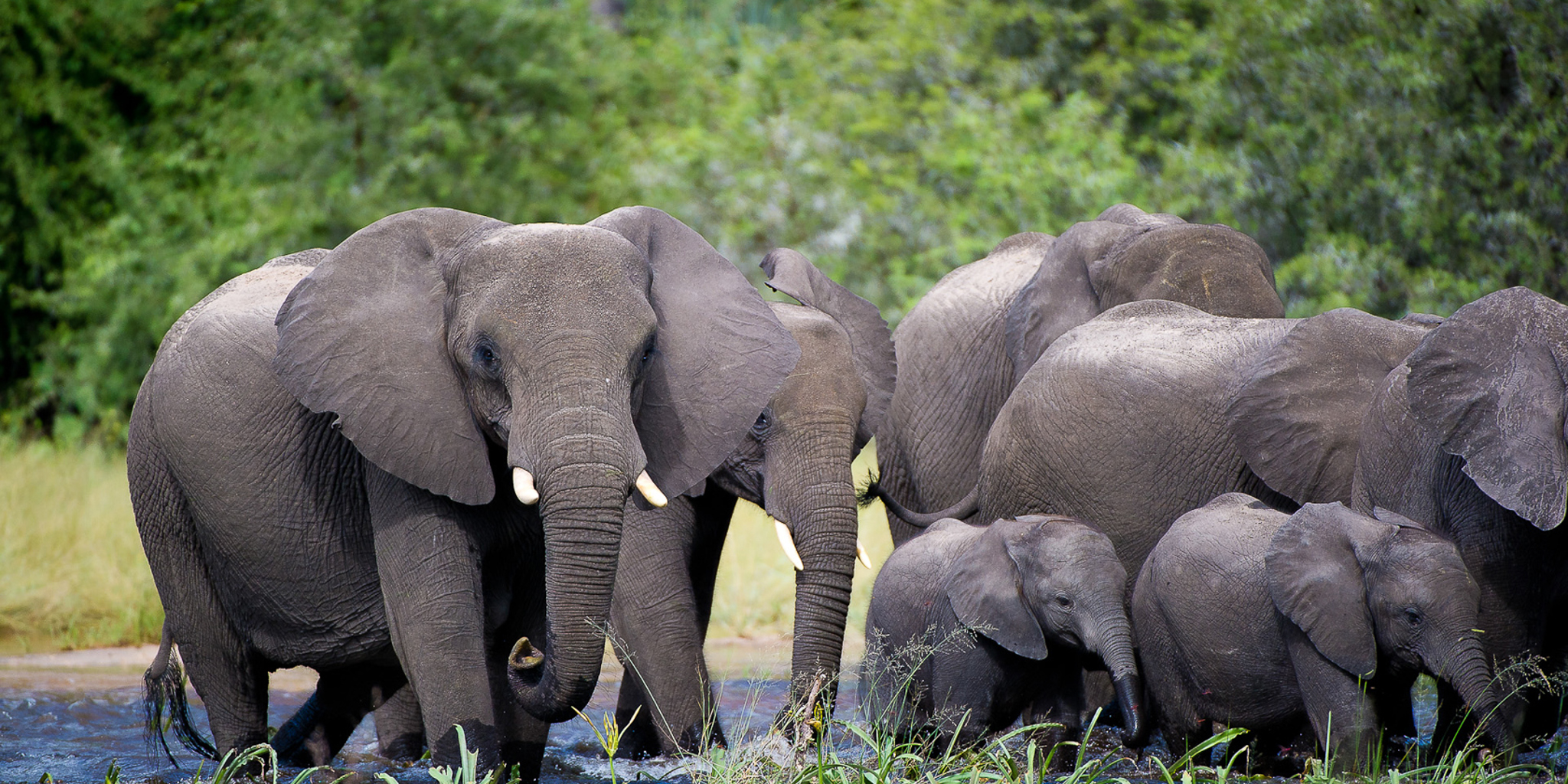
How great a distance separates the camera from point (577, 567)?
4.16 m

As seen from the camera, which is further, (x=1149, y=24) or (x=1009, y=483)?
(x=1149, y=24)

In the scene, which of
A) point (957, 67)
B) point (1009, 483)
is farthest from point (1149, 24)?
point (1009, 483)

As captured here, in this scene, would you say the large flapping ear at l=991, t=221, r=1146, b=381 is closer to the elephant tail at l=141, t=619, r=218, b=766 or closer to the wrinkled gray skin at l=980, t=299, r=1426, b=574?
the wrinkled gray skin at l=980, t=299, r=1426, b=574

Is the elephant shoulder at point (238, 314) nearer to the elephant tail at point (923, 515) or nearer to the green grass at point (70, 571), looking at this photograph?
the elephant tail at point (923, 515)

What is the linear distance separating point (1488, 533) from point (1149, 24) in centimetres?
1116

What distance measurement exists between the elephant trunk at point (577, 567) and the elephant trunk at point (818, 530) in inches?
49.8

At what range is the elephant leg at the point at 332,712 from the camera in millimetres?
6109

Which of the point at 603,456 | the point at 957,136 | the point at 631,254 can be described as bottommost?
the point at 957,136

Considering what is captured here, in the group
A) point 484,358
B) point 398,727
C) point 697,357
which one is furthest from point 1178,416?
point 398,727

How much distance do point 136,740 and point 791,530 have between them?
299 cm

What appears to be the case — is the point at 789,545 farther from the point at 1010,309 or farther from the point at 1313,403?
the point at 1010,309

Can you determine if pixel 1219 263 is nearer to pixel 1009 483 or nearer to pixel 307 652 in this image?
pixel 1009 483

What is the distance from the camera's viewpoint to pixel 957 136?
15.0 m

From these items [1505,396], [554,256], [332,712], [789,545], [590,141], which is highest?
[554,256]
